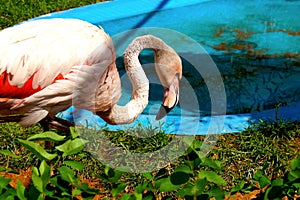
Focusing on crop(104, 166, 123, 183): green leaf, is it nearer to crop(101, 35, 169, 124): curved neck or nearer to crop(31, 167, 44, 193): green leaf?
crop(31, 167, 44, 193): green leaf

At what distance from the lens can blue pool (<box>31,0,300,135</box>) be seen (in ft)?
16.1

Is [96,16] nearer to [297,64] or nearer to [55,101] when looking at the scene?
[297,64]

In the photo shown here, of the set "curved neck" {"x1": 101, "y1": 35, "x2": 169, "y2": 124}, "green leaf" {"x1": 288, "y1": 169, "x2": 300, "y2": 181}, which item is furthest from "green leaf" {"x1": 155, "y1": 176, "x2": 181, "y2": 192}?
"curved neck" {"x1": 101, "y1": 35, "x2": 169, "y2": 124}

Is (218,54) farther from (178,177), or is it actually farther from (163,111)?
(178,177)

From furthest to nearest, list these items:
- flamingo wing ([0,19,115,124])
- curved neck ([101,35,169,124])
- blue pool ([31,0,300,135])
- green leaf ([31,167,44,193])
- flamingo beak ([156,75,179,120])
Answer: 1. blue pool ([31,0,300,135])
2. curved neck ([101,35,169,124])
3. flamingo beak ([156,75,179,120])
4. flamingo wing ([0,19,115,124])
5. green leaf ([31,167,44,193])

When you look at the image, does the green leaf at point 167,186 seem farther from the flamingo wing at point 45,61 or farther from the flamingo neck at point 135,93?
the flamingo neck at point 135,93

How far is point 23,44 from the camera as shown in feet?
11.8

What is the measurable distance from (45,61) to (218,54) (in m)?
3.73

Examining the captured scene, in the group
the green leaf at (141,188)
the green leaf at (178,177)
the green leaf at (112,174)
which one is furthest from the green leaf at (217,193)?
the green leaf at (112,174)

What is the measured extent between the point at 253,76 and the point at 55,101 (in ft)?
9.54

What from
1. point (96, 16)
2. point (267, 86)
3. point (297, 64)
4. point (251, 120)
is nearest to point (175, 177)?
point (251, 120)

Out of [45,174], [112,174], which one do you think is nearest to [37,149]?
[45,174]

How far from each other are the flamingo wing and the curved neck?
1.28 feet

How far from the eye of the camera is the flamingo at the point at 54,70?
11.8ft
